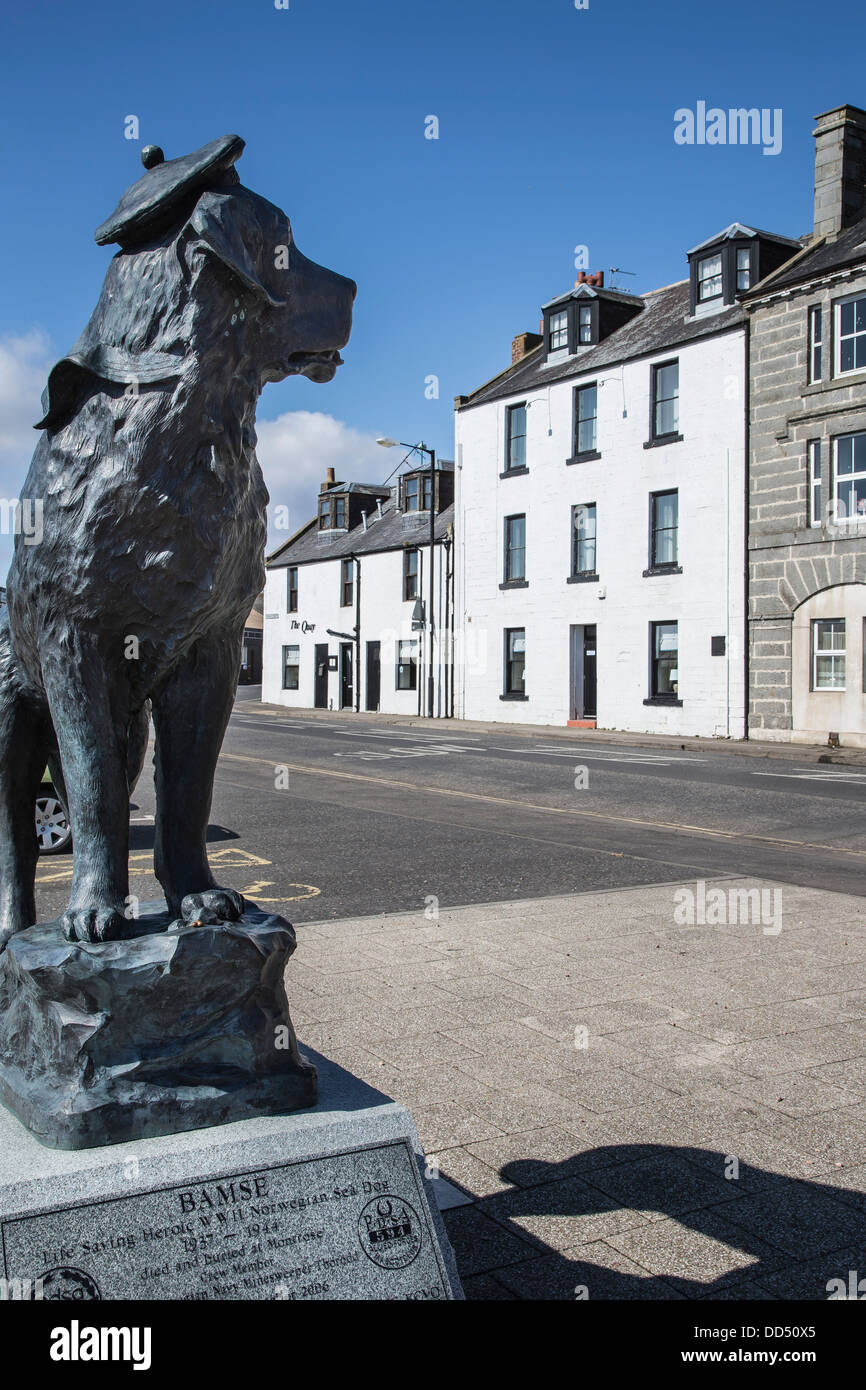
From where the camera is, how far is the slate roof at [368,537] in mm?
36062

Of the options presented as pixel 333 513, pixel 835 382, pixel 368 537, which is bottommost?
pixel 368 537

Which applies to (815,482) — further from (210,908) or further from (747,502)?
(210,908)

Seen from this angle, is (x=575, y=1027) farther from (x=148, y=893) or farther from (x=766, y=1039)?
(x=148, y=893)

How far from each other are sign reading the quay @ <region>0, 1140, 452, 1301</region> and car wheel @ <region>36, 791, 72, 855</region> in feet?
25.0

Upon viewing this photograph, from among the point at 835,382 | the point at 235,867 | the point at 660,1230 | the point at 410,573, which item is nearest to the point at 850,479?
the point at 835,382

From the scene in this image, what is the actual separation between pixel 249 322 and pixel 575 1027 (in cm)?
371

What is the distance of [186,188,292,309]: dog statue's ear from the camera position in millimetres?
2531

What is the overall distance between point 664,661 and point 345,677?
15.1 m

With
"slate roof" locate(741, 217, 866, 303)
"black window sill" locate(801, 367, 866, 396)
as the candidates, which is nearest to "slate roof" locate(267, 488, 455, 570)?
"slate roof" locate(741, 217, 866, 303)

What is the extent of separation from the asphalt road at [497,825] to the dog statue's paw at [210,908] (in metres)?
4.97

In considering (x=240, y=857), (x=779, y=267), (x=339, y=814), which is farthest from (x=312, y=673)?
(x=240, y=857)

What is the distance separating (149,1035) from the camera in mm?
2566

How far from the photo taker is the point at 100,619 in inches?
106

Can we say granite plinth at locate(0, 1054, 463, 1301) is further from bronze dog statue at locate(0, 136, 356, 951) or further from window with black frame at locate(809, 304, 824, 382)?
window with black frame at locate(809, 304, 824, 382)
